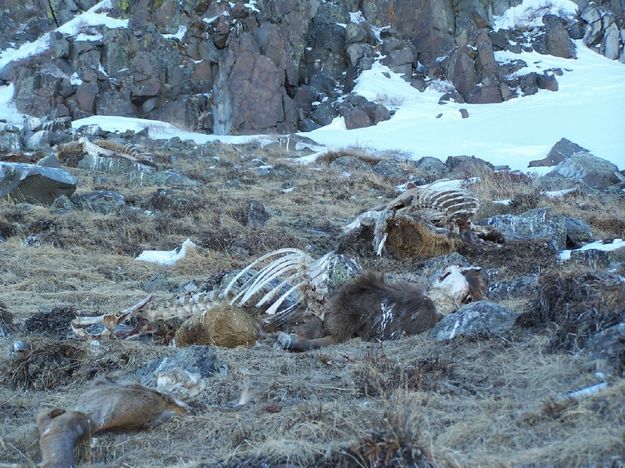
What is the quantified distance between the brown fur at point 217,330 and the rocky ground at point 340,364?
5.5 inches

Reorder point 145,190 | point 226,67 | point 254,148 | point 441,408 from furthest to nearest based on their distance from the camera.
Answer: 1. point 226,67
2. point 254,148
3. point 145,190
4. point 441,408

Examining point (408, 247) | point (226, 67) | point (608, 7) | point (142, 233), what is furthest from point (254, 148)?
point (608, 7)

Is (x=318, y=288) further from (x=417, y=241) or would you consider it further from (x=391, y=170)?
(x=391, y=170)

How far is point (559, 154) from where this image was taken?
67.1 ft

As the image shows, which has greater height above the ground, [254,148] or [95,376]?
[95,376]

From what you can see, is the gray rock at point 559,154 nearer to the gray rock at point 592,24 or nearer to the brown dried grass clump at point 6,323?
the brown dried grass clump at point 6,323

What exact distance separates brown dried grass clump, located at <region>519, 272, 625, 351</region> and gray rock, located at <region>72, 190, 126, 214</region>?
27.7 feet

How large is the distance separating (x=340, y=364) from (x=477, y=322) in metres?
0.84

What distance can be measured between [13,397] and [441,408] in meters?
2.19

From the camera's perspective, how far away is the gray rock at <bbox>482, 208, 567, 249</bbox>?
8984 millimetres

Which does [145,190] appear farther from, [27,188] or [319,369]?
[319,369]

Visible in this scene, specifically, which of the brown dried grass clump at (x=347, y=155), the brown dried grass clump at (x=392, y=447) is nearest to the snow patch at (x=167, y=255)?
the brown dried grass clump at (x=392, y=447)

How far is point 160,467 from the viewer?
2688 millimetres

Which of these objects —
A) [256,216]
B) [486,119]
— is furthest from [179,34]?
[256,216]
